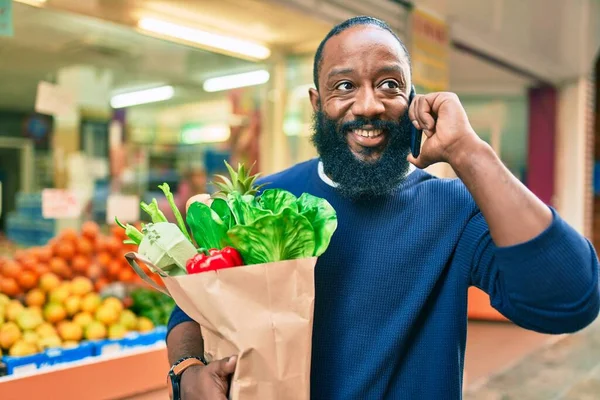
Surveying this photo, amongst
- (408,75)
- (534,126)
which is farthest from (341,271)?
(534,126)

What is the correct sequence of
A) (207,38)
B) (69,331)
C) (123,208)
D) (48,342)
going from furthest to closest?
(207,38) < (123,208) < (69,331) < (48,342)

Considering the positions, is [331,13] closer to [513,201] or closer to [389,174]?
[389,174]

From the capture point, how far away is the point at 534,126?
31.8 ft

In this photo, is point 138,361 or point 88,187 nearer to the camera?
point 138,361

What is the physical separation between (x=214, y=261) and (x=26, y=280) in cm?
290

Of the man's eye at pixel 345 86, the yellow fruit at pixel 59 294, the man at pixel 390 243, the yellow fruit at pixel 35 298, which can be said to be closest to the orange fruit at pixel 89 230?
the yellow fruit at pixel 59 294

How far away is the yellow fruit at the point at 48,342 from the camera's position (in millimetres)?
3406

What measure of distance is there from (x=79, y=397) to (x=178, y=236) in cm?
238

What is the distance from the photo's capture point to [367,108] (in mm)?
1597

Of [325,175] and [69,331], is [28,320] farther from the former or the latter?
[325,175]

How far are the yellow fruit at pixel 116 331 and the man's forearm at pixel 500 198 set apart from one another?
2907 mm

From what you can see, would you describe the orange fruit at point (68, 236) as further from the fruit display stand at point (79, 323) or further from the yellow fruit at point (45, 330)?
the yellow fruit at point (45, 330)

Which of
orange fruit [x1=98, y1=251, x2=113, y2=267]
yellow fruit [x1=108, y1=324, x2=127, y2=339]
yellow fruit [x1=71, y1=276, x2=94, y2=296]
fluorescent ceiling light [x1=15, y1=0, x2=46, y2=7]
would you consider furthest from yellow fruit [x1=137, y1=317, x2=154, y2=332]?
fluorescent ceiling light [x1=15, y1=0, x2=46, y2=7]

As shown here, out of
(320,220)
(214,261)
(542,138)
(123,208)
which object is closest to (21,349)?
(123,208)
